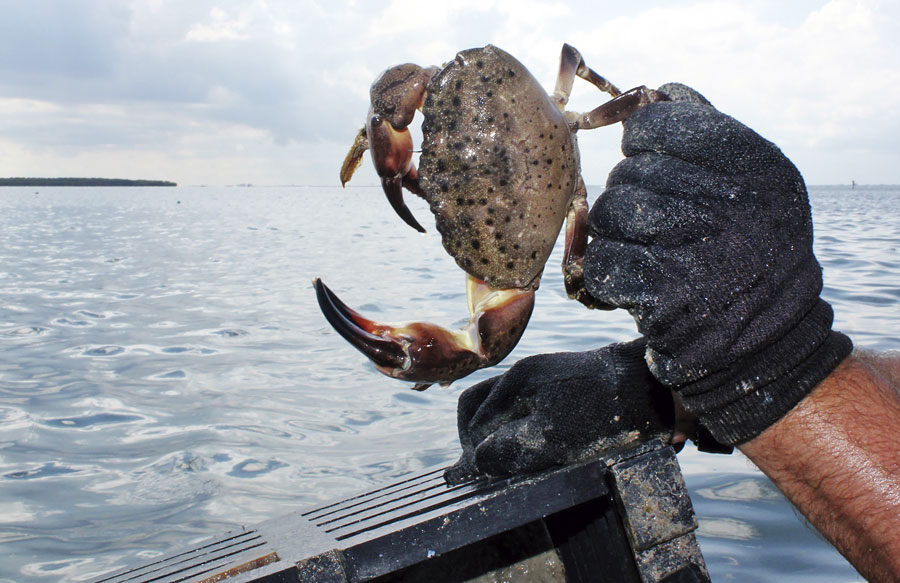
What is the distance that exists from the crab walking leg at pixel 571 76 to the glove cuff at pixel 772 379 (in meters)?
1.07

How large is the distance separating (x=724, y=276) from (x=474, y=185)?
2.24ft

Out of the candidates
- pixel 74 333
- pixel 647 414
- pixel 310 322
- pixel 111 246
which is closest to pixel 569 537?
pixel 647 414

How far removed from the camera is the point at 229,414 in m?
5.84

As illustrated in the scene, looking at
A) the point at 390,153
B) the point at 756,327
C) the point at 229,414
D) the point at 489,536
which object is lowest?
the point at 229,414

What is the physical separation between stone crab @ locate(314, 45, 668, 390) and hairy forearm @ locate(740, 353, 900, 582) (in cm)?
76

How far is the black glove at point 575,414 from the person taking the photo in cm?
212

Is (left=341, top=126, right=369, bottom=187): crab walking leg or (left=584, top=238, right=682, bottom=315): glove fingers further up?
(left=341, top=126, right=369, bottom=187): crab walking leg

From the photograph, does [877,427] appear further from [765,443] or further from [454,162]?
[454,162]

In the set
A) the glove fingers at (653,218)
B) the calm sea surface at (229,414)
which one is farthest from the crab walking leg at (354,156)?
the calm sea surface at (229,414)

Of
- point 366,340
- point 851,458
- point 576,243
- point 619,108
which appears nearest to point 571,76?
point 619,108

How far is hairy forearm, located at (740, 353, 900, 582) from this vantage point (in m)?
1.74

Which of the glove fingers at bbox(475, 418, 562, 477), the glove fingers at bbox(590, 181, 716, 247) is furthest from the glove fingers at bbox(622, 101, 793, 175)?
the glove fingers at bbox(475, 418, 562, 477)

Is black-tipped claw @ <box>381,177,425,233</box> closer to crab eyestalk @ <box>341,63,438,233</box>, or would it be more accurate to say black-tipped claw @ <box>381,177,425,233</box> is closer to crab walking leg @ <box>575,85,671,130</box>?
crab eyestalk @ <box>341,63,438,233</box>

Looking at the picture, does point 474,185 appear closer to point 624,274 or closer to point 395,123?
point 395,123
